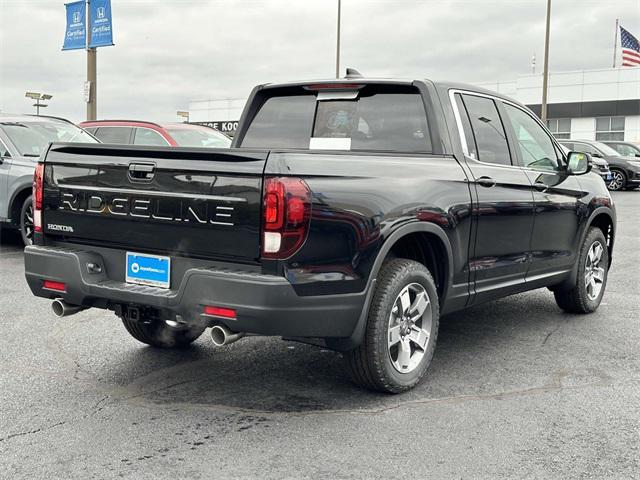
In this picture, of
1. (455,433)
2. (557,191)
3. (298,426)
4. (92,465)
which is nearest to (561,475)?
(455,433)

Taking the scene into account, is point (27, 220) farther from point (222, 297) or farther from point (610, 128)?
point (610, 128)

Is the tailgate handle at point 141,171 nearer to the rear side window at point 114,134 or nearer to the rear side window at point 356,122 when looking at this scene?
the rear side window at point 356,122

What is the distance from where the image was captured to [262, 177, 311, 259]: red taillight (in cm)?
374

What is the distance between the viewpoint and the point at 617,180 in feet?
81.5

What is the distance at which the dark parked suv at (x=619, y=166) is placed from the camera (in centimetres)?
2452

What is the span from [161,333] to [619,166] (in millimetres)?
22292

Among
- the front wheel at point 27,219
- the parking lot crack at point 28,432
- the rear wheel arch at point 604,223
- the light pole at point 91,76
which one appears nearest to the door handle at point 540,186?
the rear wheel arch at point 604,223

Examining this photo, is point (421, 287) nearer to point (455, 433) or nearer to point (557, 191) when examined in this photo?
point (455, 433)

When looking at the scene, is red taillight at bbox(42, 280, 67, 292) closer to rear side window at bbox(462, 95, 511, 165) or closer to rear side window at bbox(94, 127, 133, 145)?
rear side window at bbox(462, 95, 511, 165)

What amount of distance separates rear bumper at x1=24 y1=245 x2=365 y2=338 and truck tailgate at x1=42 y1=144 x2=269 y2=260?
0.44ft

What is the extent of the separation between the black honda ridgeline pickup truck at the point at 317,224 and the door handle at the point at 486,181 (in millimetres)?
15

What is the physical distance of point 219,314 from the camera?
12.5 feet

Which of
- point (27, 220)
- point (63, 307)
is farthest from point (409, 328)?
point (27, 220)

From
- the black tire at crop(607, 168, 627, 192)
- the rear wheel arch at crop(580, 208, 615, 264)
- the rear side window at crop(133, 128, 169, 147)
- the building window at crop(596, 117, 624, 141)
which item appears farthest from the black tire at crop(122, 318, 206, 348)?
the building window at crop(596, 117, 624, 141)
